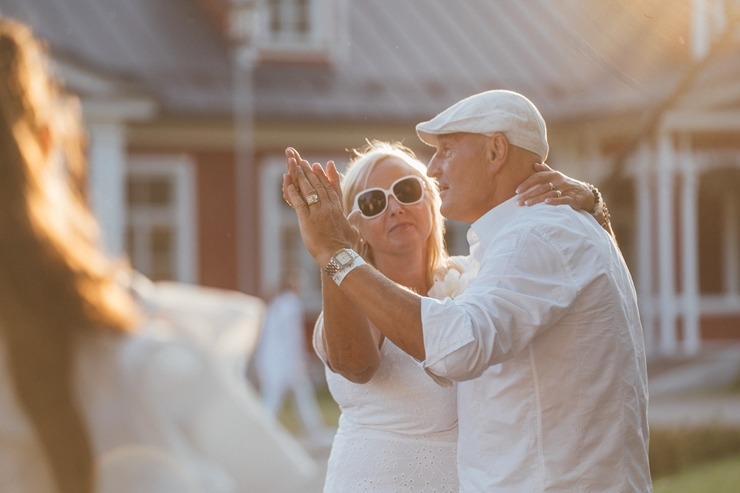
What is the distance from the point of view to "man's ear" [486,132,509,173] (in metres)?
2.69

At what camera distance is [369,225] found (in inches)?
131

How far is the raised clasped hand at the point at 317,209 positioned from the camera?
8.58ft

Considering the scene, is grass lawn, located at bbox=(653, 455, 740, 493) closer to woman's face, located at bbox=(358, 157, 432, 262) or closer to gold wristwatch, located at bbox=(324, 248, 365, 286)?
woman's face, located at bbox=(358, 157, 432, 262)

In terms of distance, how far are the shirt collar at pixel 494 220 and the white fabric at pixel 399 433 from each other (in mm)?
621

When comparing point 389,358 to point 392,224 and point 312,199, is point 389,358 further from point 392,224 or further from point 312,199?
point 312,199

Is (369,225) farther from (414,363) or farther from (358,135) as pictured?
(358,135)

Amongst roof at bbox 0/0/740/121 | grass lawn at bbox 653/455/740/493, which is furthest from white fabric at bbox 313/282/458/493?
roof at bbox 0/0/740/121

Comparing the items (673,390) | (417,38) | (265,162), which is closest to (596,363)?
(673,390)

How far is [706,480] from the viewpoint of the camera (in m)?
7.93

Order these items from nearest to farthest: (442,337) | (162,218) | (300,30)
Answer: (442,337), (162,218), (300,30)

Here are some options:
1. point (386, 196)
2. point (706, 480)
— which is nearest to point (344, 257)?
point (386, 196)

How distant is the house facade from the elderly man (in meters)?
15.5

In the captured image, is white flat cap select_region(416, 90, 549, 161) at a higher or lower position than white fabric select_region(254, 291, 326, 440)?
higher

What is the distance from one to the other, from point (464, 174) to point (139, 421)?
1247 millimetres
